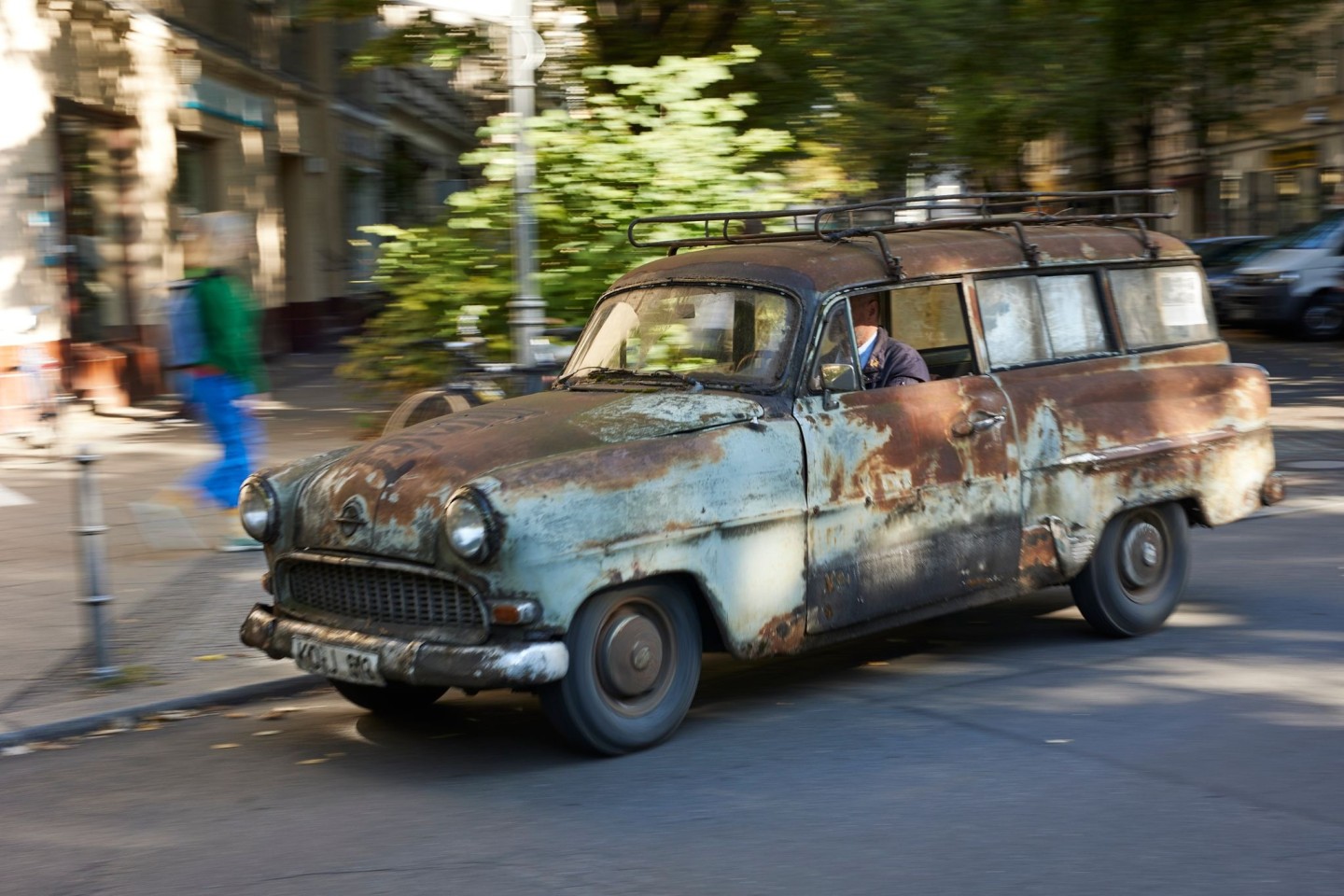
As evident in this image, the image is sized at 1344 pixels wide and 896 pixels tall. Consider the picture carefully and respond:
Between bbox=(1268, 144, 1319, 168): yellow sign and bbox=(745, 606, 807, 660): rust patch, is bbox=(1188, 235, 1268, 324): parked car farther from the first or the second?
bbox=(745, 606, 807, 660): rust patch

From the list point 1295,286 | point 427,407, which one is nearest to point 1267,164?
point 1295,286

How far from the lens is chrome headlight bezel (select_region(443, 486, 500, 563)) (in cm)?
527

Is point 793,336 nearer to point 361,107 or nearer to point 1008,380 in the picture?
point 1008,380

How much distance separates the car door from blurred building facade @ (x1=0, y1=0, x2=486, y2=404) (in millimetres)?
6780

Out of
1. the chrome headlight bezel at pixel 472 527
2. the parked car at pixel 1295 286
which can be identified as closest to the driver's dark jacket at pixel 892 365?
the chrome headlight bezel at pixel 472 527

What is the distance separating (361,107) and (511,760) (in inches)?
1114

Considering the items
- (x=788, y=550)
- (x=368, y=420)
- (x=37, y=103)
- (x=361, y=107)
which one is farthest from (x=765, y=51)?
(x=361, y=107)

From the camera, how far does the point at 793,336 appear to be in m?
6.29

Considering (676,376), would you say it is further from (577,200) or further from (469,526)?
(577,200)

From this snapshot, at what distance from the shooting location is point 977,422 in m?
6.69

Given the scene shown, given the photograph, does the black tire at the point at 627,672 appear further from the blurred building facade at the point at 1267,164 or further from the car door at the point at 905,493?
the blurred building facade at the point at 1267,164

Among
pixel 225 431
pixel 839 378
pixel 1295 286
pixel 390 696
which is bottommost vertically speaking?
pixel 390 696

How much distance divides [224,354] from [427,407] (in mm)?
1361

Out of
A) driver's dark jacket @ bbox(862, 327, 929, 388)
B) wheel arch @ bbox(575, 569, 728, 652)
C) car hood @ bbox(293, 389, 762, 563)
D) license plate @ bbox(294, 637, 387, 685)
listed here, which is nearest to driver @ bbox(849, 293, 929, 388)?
driver's dark jacket @ bbox(862, 327, 929, 388)
